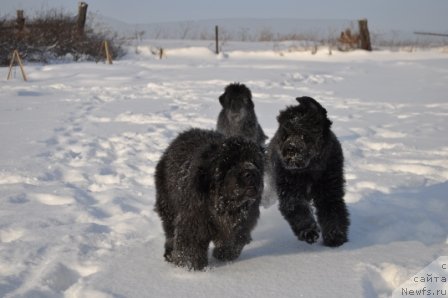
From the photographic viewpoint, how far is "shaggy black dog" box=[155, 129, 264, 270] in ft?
12.9

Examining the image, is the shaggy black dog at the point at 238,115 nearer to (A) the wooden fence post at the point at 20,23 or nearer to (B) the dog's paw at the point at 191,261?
(B) the dog's paw at the point at 191,261

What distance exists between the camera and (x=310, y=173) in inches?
191

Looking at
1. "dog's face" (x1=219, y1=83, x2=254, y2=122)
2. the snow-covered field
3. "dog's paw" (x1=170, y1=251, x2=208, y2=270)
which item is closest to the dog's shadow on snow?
the snow-covered field

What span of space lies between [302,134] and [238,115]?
3271 mm

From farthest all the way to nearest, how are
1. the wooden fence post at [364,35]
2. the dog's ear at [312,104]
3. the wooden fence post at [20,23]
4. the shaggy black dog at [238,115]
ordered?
the wooden fence post at [364,35]
the wooden fence post at [20,23]
the shaggy black dog at [238,115]
the dog's ear at [312,104]

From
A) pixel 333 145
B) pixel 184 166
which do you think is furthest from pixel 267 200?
pixel 184 166

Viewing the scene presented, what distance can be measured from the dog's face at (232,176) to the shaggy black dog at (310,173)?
0.78 meters

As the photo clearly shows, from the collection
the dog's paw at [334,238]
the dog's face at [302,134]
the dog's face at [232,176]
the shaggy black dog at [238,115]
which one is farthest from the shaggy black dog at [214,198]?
the shaggy black dog at [238,115]

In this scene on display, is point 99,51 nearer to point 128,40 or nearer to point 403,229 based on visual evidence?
point 128,40

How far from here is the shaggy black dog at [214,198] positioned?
3.92 meters

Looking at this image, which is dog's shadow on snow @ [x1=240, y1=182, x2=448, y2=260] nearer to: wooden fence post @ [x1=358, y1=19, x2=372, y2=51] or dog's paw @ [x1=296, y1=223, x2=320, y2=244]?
dog's paw @ [x1=296, y1=223, x2=320, y2=244]

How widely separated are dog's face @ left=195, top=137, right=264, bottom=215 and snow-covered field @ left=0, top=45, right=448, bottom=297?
61 cm

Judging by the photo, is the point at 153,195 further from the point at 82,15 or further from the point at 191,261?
the point at 82,15

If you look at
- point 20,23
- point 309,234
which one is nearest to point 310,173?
point 309,234
